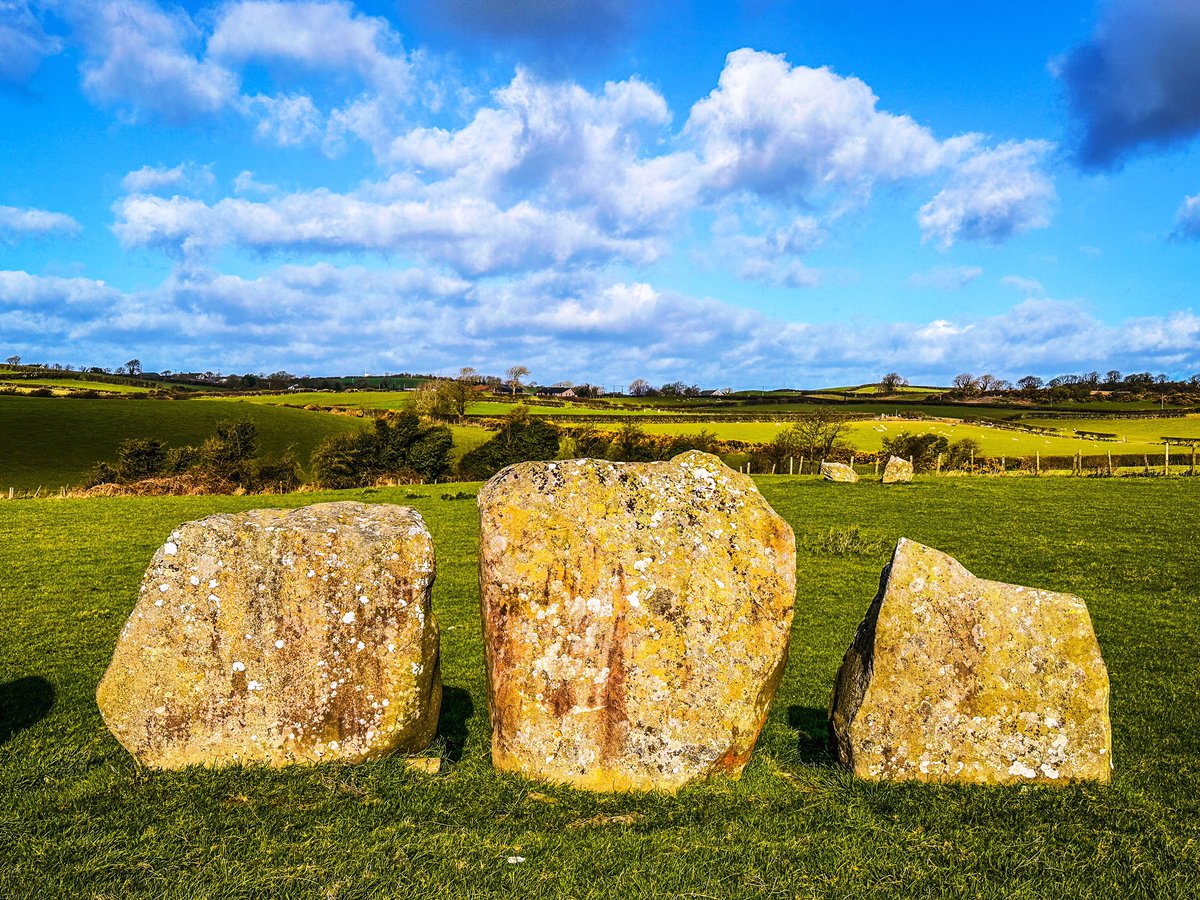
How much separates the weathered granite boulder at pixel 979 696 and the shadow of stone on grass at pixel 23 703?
9.89 meters

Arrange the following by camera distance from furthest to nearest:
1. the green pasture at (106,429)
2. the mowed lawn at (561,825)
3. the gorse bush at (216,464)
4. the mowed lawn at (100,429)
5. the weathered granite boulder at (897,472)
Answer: the green pasture at (106,429) < the mowed lawn at (100,429) < the gorse bush at (216,464) < the weathered granite boulder at (897,472) < the mowed lawn at (561,825)

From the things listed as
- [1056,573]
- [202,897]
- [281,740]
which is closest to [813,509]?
[1056,573]

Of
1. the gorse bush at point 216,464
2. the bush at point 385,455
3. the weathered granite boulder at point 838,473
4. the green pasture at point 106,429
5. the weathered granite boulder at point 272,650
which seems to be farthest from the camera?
the bush at point 385,455

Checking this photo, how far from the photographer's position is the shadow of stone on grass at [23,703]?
343 inches

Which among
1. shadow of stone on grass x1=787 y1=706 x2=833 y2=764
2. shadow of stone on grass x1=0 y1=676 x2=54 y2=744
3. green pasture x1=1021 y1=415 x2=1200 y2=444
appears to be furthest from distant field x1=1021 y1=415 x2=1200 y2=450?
shadow of stone on grass x1=0 y1=676 x2=54 y2=744

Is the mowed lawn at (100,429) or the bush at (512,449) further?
the bush at (512,449)

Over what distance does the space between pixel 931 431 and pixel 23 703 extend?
99081mm

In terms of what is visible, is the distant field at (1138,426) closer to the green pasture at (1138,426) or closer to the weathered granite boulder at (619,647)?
the green pasture at (1138,426)

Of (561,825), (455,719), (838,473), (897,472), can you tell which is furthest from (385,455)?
(561,825)

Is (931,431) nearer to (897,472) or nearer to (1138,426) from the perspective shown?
(1138,426)

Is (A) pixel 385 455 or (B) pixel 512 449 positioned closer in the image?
(A) pixel 385 455

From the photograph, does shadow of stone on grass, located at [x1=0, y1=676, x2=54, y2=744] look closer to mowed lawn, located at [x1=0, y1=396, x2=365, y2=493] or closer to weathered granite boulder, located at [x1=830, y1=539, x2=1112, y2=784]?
weathered granite boulder, located at [x1=830, y1=539, x2=1112, y2=784]

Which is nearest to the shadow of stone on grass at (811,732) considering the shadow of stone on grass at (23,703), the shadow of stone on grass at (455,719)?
the shadow of stone on grass at (455,719)

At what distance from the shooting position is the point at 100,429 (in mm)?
72312
